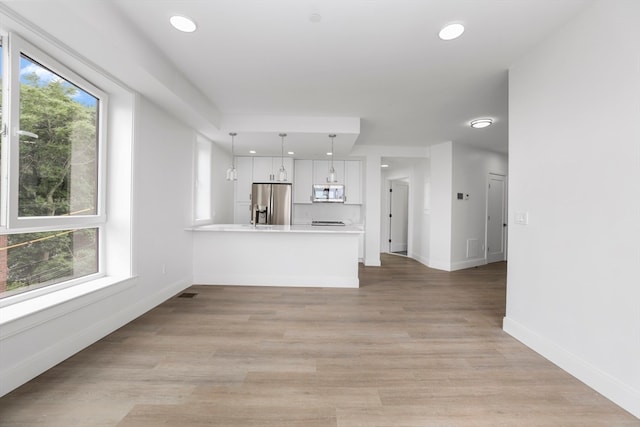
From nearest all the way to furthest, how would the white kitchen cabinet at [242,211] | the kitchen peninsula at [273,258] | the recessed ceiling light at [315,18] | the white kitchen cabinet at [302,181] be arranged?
the recessed ceiling light at [315,18]
the kitchen peninsula at [273,258]
the white kitchen cabinet at [242,211]
the white kitchen cabinet at [302,181]

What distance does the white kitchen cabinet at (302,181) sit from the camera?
20.5 ft

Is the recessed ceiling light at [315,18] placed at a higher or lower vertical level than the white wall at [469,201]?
higher

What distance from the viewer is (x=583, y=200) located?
6.02ft

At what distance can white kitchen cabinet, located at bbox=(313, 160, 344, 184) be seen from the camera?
6246 mm

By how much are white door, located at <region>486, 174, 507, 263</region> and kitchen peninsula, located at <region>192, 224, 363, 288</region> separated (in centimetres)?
390

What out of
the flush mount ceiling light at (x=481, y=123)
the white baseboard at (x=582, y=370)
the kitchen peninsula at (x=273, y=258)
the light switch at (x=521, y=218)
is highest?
the flush mount ceiling light at (x=481, y=123)

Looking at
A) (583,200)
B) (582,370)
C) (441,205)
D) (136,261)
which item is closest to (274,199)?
(136,261)

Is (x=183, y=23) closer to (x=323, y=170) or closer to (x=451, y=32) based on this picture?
(x=451, y=32)

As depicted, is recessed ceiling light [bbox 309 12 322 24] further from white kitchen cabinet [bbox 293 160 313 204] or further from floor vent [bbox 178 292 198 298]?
white kitchen cabinet [bbox 293 160 313 204]

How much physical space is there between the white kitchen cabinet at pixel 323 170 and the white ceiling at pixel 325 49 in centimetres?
226

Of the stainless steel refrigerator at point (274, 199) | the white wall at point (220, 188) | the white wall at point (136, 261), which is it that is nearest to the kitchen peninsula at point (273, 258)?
the white wall at point (136, 261)

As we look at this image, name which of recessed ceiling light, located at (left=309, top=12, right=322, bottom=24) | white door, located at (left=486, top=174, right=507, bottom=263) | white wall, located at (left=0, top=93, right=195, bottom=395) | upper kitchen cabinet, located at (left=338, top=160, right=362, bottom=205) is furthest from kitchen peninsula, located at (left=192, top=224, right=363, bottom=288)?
white door, located at (left=486, top=174, right=507, bottom=263)

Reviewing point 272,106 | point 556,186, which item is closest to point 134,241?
point 272,106

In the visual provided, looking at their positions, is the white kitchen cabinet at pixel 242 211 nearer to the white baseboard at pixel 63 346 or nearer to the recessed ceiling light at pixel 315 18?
the white baseboard at pixel 63 346
